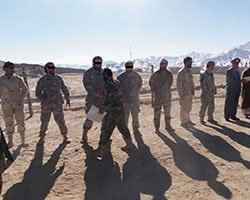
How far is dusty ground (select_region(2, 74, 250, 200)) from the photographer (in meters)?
3.45

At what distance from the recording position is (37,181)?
12.6ft

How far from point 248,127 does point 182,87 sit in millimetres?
2120

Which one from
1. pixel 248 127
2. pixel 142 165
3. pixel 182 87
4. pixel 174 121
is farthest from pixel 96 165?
pixel 248 127

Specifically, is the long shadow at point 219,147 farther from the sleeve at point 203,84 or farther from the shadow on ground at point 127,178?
the shadow on ground at point 127,178

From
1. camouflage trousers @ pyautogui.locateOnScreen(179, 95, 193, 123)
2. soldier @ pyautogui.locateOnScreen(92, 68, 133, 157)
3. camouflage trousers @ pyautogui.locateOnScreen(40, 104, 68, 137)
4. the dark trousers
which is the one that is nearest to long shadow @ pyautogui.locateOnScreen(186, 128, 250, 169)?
camouflage trousers @ pyautogui.locateOnScreen(179, 95, 193, 123)

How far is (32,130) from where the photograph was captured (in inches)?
274

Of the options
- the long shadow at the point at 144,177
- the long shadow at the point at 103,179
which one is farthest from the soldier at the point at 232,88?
the long shadow at the point at 103,179

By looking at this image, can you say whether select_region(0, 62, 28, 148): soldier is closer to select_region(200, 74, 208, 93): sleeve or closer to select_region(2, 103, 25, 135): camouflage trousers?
select_region(2, 103, 25, 135): camouflage trousers

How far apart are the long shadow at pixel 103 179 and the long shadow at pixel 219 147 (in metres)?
2.13

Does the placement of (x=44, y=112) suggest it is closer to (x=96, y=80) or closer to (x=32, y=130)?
(x=96, y=80)

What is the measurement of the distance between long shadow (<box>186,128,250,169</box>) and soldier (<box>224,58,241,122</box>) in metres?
→ 1.64

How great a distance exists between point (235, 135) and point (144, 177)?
3.04m

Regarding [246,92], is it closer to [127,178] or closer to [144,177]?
[144,177]

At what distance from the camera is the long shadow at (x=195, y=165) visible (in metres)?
3.50
